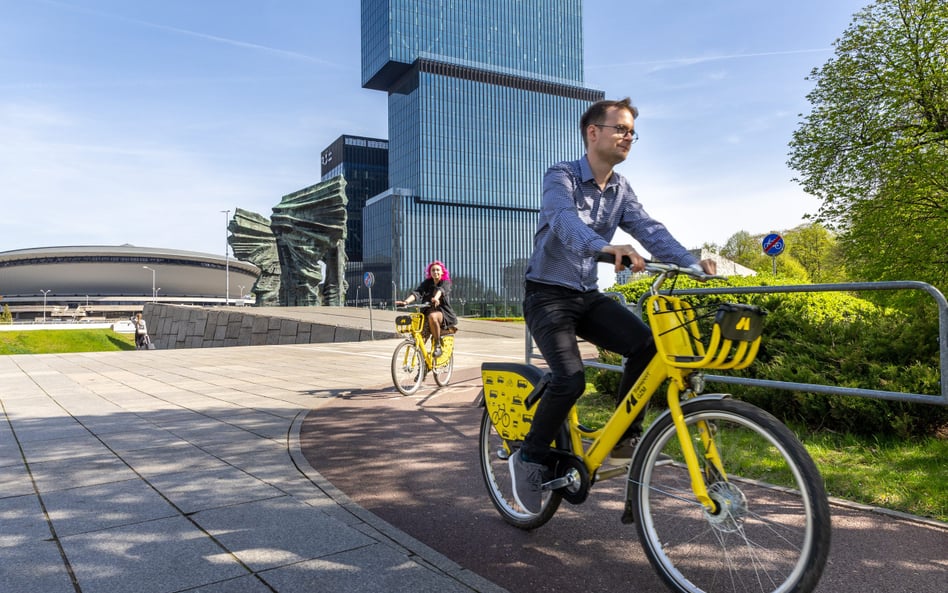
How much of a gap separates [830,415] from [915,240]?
16957mm

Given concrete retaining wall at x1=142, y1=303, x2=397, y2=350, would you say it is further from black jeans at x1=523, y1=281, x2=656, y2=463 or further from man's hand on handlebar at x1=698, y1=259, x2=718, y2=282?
man's hand on handlebar at x1=698, y1=259, x2=718, y2=282

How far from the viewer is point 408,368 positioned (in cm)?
798

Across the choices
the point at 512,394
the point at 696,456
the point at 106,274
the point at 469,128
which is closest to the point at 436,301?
the point at 512,394

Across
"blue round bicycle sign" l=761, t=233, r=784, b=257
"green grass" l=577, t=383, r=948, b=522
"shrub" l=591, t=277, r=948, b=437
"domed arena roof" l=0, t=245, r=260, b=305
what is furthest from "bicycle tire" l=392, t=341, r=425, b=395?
"domed arena roof" l=0, t=245, r=260, b=305

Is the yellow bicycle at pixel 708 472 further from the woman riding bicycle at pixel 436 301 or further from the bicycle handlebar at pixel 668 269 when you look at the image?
the woman riding bicycle at pixel 436 301

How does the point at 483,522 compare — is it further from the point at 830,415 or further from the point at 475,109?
the point at 475,109

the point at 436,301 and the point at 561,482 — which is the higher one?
the point at 436,301

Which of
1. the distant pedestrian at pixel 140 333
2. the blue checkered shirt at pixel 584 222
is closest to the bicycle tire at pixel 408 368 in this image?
the blue checkered shirt at pixel 584 222

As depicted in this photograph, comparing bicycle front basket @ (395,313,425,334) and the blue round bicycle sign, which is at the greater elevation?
the blue round bicycle sign

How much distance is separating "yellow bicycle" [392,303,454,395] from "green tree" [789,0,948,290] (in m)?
15.8

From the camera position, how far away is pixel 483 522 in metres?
3.29

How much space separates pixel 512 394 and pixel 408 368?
495 centimetres

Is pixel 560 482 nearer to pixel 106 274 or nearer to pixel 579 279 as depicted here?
pixel 579 279

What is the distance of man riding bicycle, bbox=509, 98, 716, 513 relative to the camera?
2.76 meters
